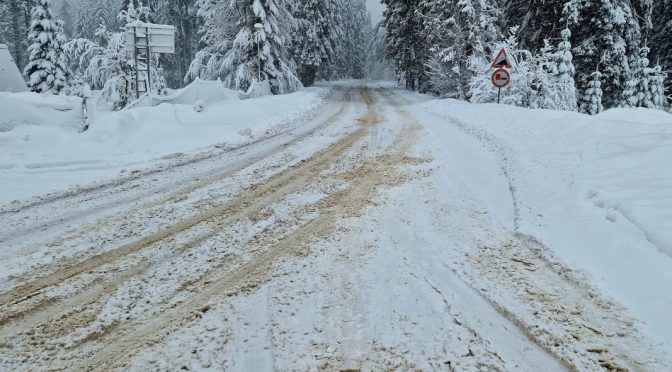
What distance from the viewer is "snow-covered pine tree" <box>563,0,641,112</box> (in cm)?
1720

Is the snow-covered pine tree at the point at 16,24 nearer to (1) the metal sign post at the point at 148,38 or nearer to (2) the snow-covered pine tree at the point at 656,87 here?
(1) the metal sign post at the point at 148,38

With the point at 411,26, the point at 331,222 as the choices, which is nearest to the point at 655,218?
the point at 331,222

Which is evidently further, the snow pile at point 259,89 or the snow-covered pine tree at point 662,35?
the snow-covered pine tree at point 662,35

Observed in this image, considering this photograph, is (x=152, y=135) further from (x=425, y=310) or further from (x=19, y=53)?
(x=19, y=53)

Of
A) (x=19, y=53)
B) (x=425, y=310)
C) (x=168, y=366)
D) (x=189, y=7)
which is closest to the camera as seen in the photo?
(x=168, y=366)

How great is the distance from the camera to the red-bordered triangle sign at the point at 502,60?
1292cm

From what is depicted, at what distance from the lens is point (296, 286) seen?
10.6 feet

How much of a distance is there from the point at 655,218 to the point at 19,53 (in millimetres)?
55838

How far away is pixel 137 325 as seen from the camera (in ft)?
8.96

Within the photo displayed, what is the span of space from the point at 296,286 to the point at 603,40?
19.9 m

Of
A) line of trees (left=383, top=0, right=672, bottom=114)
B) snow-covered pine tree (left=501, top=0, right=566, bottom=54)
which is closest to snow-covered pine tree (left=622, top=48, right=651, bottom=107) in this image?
line of trees (left=383, top=0, right=672, bottom=114)

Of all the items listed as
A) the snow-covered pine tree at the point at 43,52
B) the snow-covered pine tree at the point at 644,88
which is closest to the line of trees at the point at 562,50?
the snow-covered pine tree at the point at 644,88

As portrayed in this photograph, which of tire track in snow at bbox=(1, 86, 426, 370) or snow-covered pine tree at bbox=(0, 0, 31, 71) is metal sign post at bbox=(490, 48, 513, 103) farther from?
snow-covered pine tree at bbox=(0, 0, 31, 71)

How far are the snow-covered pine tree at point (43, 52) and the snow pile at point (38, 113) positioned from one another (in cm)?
2125
